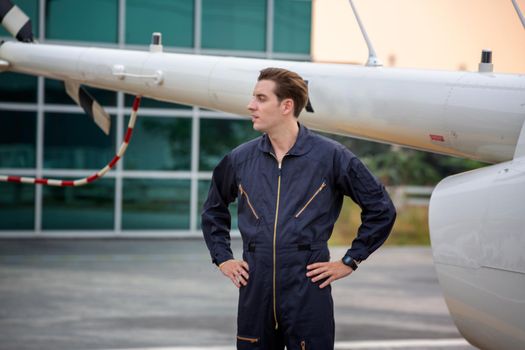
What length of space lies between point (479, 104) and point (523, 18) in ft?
1.57

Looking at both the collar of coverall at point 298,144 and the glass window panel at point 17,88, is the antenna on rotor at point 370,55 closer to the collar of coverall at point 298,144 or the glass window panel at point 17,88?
the collar of coverall at point 298,144

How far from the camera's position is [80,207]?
18141mm

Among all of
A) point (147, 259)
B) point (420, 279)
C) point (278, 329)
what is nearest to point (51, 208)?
point (147, 259)

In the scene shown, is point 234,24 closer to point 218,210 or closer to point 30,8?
point 30,8

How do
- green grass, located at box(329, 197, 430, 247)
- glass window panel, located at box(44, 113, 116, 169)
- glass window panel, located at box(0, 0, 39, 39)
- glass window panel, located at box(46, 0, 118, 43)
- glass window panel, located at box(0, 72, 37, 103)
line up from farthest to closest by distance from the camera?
green grass, located at box(329, 197, 430, 247)
glass window panel, located at box(44, 113, 116, 169)
glass window panel, located at box(46, 0, 118, 43)
glass window panel, located at box(0, 72, 37, 103)
glass window panel, located at box(0, 0, 39, 39)

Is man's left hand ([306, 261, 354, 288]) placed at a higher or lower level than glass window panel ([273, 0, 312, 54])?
lower

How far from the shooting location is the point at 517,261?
12.7ft

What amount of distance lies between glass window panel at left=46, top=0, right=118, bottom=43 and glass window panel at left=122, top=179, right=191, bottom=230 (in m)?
2.81

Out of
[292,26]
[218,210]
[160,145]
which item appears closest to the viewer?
[218,210]

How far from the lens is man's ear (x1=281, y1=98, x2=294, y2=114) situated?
4156 mm

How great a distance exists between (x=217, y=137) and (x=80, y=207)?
3.01 metres

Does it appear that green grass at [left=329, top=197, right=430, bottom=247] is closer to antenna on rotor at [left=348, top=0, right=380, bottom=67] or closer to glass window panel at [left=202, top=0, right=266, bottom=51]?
glass window panel at [left=202, top=0, right=266, bottom=51]

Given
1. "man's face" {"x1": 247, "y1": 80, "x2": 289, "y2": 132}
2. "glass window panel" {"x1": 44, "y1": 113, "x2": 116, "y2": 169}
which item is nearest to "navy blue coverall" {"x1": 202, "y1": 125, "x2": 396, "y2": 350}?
"man's face" {"x1": 247, "y1": 80, "x2": 289, "y2": 132}

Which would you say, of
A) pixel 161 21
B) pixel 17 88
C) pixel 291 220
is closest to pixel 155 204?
pixel 17 88
